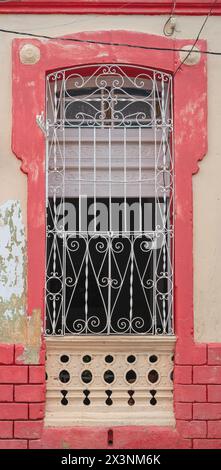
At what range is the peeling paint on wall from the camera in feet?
22.2

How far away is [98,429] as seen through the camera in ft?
22.0

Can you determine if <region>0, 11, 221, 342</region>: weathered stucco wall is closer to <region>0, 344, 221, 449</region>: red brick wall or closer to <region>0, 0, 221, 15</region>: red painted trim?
<region>0, 0, 221, 15</region>: red painted trim

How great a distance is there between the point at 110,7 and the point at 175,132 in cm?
123

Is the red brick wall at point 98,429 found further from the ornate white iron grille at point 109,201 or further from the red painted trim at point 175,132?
the ornate white iron grille at point 109,201

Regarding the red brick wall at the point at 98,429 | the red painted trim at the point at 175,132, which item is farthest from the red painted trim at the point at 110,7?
the red brick wall at the point at 98,429

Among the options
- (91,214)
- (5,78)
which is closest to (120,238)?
(91,214)

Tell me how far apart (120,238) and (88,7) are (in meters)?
2.04

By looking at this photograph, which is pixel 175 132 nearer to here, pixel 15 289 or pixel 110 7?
pixel 110 7

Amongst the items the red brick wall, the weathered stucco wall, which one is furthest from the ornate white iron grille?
the red brick wall

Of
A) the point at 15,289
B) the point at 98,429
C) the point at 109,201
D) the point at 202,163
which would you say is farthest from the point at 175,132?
the point at 98,429

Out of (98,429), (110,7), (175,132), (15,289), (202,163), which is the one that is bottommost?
(98,429)

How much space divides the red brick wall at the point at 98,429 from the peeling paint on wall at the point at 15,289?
10 cm

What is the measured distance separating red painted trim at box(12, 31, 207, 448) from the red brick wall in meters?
0.07
